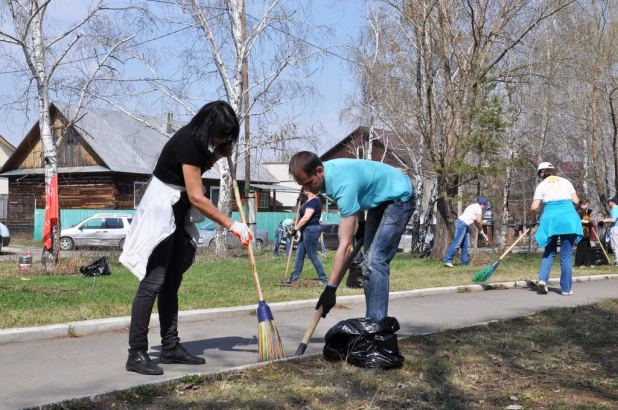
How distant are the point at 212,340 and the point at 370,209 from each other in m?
1.94

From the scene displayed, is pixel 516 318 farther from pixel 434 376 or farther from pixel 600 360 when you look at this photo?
pixel 434 376

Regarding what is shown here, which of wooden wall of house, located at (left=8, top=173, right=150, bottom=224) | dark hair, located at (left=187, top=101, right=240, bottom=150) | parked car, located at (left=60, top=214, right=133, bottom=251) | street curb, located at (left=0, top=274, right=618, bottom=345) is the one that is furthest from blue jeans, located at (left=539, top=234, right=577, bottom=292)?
wooden wall of house, located at (left=8, top=173, right=150, bottom=224)

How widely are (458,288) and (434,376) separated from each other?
684cm

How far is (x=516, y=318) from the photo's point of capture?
28.6 feet

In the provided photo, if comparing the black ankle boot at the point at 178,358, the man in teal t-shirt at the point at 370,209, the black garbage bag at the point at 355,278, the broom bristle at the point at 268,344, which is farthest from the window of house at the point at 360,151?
the black ankle boot at the point at 178,358

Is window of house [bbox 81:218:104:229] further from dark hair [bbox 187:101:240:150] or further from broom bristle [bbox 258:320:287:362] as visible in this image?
dark hair [bbox 187:101:240:150]

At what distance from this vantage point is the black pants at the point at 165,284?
18.5 ft

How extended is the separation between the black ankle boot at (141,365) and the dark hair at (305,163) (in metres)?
1.63

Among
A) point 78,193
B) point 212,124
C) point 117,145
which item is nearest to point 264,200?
point 117,145

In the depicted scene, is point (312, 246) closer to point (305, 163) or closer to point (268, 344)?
point (268, 344)

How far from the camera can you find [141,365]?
5.52 metres

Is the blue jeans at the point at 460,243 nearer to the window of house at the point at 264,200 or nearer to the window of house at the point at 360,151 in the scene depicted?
the window of house at the point at 360,151

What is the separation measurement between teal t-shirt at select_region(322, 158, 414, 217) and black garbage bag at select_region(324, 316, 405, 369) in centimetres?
82

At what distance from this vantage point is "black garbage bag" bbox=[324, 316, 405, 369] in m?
5.76
